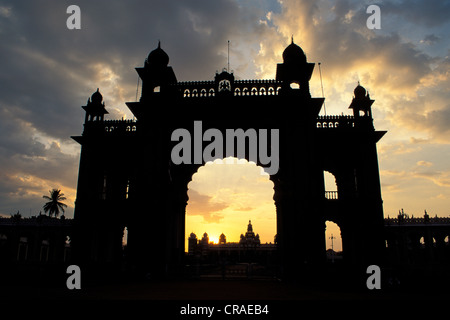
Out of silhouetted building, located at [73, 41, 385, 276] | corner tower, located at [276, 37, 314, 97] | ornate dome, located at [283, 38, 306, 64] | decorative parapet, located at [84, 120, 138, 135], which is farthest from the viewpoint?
decorative parapet, located at [84, 120, 138, 135]

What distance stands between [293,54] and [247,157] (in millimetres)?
7959

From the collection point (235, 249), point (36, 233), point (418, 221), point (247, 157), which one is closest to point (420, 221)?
point (418, 221)

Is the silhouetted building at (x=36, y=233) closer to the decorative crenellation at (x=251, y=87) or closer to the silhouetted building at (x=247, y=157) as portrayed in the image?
the silhouetted building at (x=247, y=157)

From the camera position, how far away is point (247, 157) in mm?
23938

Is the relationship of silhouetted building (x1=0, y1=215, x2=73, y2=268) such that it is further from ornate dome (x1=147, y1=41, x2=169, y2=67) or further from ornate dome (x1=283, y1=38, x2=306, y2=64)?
ornate dome (x1=283, y1=38, x2=306, y2=64)

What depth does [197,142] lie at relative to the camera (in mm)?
23109

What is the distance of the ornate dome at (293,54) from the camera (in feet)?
73.2

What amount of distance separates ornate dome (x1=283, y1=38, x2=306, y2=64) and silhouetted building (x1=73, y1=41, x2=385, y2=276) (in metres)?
0.09

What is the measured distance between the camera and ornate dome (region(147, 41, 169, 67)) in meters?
23.2

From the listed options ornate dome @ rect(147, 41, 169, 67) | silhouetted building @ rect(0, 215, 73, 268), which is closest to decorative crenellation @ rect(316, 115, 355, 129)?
ornate dome @ rect(147, 41, 169, 67)
